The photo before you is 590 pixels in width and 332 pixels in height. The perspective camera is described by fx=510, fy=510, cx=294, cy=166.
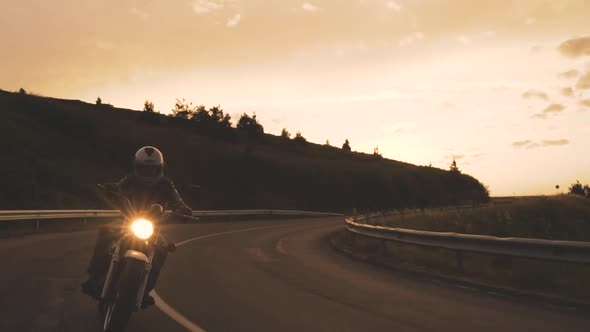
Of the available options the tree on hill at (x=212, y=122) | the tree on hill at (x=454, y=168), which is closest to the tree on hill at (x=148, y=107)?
the tree on hill at (x=212, y=122)

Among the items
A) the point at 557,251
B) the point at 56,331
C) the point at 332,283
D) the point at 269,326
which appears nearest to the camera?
the point at 56,331

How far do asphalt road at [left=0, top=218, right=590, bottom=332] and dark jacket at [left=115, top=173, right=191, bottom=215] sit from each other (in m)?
1.36

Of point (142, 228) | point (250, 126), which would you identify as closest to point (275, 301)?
point (142, 228)

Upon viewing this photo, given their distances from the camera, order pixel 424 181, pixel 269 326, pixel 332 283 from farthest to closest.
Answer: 1. pixel 424 181
2. pixel 332 283
3. pixel 269 326

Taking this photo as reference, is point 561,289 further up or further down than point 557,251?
further down

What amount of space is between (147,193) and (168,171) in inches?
1951

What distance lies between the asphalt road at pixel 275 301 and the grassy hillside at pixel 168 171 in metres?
23.5

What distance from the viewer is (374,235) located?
48.7 ft

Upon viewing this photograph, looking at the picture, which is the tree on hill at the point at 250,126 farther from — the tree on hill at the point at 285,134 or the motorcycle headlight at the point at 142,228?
the motorcycle headlight at the point at 142,228

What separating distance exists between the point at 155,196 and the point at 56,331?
1.77 metres

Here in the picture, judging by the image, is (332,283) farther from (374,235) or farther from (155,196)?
(374,235)

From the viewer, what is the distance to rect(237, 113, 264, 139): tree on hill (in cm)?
9359

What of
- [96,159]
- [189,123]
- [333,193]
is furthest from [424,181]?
[96,159]

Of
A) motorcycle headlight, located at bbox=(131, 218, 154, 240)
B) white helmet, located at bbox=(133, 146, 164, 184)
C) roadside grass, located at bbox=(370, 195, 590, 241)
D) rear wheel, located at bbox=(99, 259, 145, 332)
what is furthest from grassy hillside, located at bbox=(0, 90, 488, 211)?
rear wheel, located at bbox=(99, 259, 145, 332)
